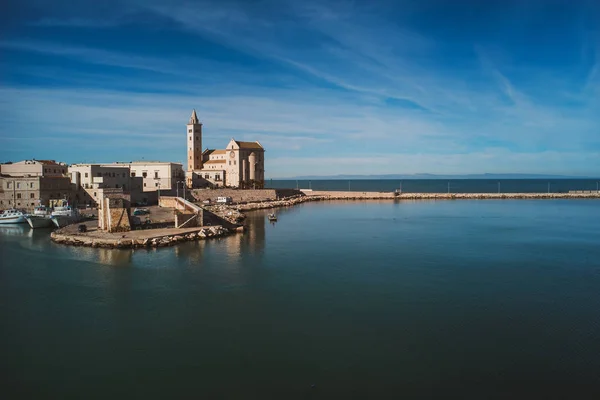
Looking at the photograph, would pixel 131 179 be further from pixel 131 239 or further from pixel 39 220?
pixel 131 239

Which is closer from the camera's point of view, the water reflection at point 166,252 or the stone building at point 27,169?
the water reflection at point 166,252

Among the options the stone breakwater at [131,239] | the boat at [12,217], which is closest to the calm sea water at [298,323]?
the stone breakwater at [131,239]

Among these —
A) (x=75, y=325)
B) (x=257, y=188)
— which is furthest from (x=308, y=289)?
(x=257, y=188)

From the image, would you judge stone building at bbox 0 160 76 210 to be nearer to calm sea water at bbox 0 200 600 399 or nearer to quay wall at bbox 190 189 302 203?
quay wall at bbox 190 189 302 203

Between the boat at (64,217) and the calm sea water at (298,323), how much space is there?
7.91 m

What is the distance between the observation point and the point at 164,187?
52.8 m

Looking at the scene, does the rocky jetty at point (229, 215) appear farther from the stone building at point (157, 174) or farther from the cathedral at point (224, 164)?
the cathedral at point (224, 164)

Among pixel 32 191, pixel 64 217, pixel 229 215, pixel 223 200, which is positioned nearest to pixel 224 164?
pixel 223 200

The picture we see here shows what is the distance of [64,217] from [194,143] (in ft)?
106

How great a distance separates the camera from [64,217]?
34438 mm

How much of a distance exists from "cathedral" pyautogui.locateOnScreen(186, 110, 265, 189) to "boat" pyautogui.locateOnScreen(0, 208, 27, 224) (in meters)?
23.9

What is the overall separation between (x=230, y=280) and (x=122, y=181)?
32.2 m

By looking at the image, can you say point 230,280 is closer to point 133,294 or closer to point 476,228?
point 133,294

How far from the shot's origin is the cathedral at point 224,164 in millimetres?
62219
